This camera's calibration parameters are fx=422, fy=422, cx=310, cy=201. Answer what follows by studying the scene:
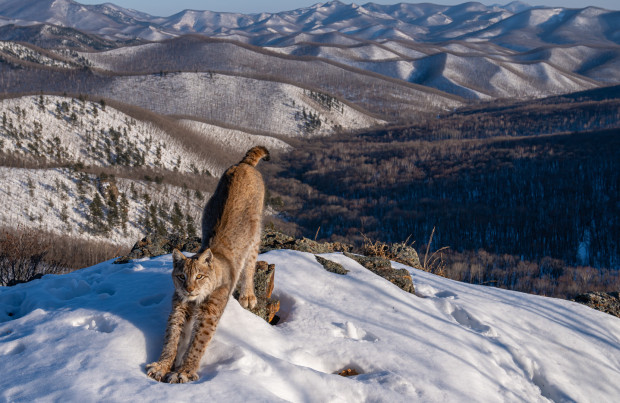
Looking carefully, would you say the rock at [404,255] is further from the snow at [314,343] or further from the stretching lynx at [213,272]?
the stretching lynx at [213,272]

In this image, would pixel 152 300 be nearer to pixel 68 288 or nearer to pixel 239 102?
pixel 68 288

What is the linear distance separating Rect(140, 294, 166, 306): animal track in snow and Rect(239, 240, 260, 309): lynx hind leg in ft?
3.68

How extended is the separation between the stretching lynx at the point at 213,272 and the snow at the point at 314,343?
0.26m

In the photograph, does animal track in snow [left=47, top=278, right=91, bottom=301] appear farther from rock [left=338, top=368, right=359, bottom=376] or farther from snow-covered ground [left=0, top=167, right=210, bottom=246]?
snow-covered ground [left=0, top=167, right=210, bottom=246]

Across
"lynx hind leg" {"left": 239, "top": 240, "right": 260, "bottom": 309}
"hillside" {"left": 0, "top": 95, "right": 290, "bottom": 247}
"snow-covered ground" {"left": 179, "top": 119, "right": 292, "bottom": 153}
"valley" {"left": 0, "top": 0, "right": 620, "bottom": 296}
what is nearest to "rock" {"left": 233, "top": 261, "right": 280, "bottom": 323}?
"lynx hind leg" {"left": 239, "top": 240, "right": 260, "bottom": 309}

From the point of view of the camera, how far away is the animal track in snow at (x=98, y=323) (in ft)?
16.9

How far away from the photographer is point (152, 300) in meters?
5.96

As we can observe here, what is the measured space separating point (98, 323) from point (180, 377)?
1629mm

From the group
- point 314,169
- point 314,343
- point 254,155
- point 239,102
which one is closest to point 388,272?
point 314,343

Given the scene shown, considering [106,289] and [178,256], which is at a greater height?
[178,256]

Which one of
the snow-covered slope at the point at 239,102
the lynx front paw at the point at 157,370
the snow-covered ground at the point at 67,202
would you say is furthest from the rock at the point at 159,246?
the snow-covered slope at the point at 239,102

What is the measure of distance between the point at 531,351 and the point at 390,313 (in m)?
2.37

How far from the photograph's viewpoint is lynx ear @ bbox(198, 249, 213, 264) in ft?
16.3

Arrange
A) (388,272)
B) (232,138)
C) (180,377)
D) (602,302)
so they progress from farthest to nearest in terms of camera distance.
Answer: (232,138), (602,302), (388,272), (180,377)
